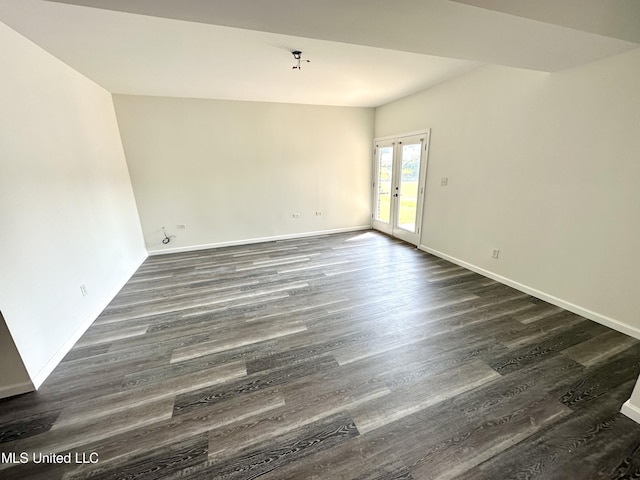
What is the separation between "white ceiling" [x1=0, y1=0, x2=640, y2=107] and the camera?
1.51 meters

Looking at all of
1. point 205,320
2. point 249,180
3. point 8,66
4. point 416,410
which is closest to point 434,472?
point 416,410

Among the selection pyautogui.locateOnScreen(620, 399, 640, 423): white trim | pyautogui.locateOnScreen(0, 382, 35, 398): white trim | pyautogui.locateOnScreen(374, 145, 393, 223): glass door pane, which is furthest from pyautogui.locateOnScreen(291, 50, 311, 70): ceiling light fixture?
pyautogui.locateOnScreen(620, 399, 640, 423): white trim

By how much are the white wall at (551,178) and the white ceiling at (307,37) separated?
0.91ft

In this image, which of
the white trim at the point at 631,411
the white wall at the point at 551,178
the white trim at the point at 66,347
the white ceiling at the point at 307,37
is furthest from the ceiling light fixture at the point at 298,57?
the white trim at the point at 631,411

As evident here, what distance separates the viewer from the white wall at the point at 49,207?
1879 millimetres

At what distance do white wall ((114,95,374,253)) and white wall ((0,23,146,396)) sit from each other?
100 centimetres

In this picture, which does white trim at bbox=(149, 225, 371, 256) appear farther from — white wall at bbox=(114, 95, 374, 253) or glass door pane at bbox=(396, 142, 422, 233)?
glass door pane at bbox=(396, 142, 422, 233)

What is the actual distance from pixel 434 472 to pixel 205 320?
2.30 m

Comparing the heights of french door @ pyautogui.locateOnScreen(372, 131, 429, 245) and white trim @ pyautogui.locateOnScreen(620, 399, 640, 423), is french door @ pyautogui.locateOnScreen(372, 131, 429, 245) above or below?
above

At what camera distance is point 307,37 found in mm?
1855

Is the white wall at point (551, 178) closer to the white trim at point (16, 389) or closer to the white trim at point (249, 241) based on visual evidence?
the white trim at point (249, 241)

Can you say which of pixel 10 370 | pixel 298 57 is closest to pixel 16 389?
pixel 10 370

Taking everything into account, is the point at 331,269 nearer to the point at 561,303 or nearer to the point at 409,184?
the point at 409,184

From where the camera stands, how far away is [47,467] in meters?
1.38
